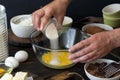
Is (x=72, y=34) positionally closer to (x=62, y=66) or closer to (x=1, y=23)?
(x=62, y=66)

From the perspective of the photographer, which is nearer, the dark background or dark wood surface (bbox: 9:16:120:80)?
dark wood surface (bbox: 9:16:120:80)

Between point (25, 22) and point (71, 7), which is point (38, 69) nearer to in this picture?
point (25, 22)

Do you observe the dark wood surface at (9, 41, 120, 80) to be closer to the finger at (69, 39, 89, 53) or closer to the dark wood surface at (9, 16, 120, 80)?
the dark wood surface at (9, 16, 120, 80)

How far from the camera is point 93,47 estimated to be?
97cm

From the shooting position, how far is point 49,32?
1090 millimetres

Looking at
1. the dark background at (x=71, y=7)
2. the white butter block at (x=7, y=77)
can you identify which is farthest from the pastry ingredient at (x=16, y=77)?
the dark background at (x=71, y=7)

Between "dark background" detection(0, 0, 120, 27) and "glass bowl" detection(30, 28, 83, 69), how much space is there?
2.04ft

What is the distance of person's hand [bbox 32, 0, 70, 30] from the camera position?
3.72 ft

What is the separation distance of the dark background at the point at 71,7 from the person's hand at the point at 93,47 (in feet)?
2.79

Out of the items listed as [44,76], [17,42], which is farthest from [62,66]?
[17,42]

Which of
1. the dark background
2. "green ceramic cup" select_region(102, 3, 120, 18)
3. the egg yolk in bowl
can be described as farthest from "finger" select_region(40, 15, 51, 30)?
the dark background

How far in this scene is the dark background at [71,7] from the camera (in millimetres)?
1794

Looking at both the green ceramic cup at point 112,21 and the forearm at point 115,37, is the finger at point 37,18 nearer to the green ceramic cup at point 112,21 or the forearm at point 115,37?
the forearm at point 115,37

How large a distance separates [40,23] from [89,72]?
0.30m
